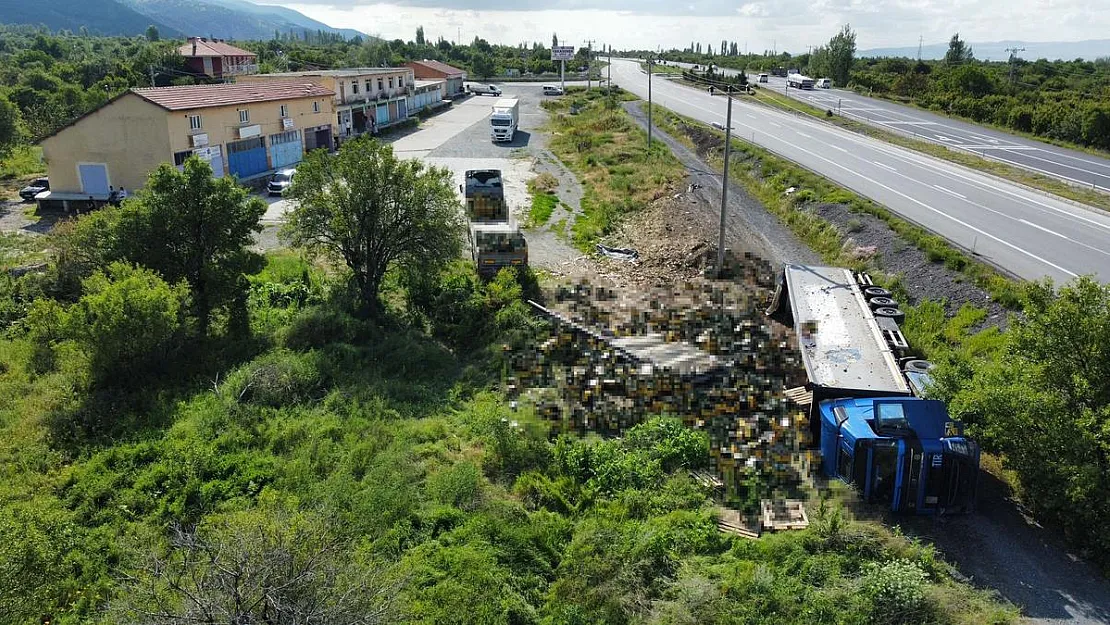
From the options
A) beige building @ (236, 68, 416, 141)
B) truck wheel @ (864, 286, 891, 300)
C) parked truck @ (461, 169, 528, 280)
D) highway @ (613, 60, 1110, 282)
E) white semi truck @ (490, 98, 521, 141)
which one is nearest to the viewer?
truck wheel @ (864, 286, 891, 300)

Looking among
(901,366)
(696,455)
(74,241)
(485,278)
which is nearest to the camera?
(696,455)

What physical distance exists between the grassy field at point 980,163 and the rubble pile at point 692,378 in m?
17.5

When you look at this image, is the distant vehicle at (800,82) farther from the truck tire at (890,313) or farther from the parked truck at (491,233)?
the truck tire at (890,313)

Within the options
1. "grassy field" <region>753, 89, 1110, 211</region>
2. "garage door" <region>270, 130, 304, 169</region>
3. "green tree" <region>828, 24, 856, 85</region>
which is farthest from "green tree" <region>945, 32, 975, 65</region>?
"garage door" <region>270, 130, 304, 169</region>

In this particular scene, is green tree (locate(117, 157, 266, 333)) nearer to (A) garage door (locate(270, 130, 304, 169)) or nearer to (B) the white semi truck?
(A) garage door (locate(270, 130, 304, 169))

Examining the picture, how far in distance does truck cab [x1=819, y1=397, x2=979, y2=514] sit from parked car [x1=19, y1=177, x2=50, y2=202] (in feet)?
116

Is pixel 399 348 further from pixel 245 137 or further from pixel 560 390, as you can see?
pixel 245 137

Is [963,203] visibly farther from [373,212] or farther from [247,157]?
[247,157]

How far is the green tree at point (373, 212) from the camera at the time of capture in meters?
19.6

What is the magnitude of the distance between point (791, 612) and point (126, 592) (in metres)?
8.84

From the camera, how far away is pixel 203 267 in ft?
60.8

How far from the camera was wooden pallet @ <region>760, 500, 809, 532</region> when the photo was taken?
35.9 ft

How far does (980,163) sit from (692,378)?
2670cm

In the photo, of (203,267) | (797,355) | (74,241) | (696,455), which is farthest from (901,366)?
(74,241)
